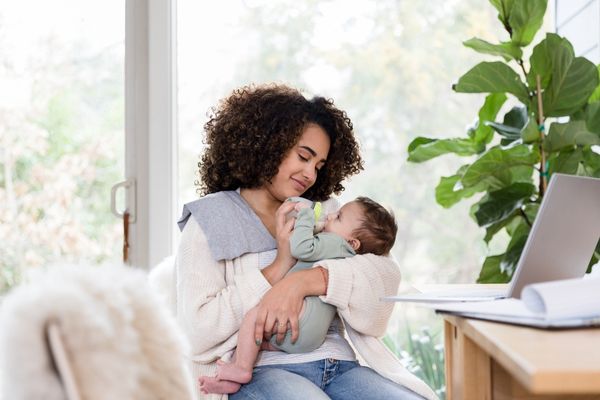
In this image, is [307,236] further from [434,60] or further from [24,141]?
[434,60]

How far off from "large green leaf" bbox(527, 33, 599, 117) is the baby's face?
38.2 inches

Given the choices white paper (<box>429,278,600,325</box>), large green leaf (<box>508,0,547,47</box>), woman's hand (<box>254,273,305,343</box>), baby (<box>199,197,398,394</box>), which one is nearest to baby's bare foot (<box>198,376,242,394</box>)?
baby (<box>199,197,398,394</box>)

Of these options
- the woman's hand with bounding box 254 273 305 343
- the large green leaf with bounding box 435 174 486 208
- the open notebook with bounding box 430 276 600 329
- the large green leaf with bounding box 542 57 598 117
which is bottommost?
the woman's hand with bounding box 254 273 305 343

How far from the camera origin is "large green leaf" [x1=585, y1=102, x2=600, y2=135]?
8.32 feet

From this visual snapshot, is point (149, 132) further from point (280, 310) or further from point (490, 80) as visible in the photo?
point (280, 310)

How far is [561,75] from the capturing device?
2.50m

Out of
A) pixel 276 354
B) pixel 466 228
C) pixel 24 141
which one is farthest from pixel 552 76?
pixel 466 228

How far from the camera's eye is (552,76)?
8.32 ft

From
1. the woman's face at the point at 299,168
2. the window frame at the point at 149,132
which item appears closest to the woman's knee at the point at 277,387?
the woman's face at the point at 299,168

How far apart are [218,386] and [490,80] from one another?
1.40 m

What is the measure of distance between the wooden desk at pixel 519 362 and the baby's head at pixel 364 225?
0.98 feet

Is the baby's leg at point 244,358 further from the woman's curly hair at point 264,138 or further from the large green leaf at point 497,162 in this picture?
the large green leaf at point 497,162

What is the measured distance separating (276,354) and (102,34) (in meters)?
1.77

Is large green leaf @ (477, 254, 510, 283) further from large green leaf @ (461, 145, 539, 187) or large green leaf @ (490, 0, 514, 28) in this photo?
large green leaf @ (490, 0, 514, 28)
